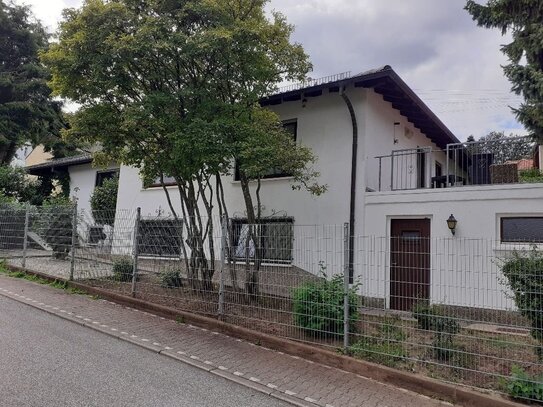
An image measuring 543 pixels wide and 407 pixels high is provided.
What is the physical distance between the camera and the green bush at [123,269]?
8.27 metres

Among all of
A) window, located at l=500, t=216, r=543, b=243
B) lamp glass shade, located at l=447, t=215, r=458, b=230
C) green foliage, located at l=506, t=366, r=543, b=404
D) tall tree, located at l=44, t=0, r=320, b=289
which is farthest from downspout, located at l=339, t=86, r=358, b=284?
green foliage, located at l=506, t=366, r=543, b=404

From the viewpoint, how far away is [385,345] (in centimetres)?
515

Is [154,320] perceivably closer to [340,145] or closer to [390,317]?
[390,317]

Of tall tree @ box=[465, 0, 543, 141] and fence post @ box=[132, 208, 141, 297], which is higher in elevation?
tall tree @ box=[465, 0, 543, 141]

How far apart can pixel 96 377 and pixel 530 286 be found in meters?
4.68

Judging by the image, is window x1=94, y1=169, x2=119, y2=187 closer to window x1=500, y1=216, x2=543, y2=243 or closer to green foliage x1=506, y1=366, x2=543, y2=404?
window x1=500, y1=216, x2=543, y2=243

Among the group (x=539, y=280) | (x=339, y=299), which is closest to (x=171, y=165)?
(x=339, y=299)

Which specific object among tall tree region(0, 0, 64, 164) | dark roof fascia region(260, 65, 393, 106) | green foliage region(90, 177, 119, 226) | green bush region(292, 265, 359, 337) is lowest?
green bush region(292, 265, 359, 337)

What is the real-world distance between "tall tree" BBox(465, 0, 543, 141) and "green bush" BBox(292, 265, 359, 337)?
4106 mm

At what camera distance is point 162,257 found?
762 cm

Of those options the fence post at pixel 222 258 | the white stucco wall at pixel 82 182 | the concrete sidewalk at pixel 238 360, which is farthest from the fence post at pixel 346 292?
the white stucco wall at pixel 82 182

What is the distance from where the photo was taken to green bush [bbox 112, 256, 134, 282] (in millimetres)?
8266

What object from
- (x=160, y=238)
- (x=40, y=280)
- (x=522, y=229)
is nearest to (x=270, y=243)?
(x=160, y=238)

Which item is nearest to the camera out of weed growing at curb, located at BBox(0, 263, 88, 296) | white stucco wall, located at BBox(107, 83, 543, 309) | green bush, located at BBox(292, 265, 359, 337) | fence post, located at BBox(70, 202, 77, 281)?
green bush, located at BBox(292, 265, 359, 337)
